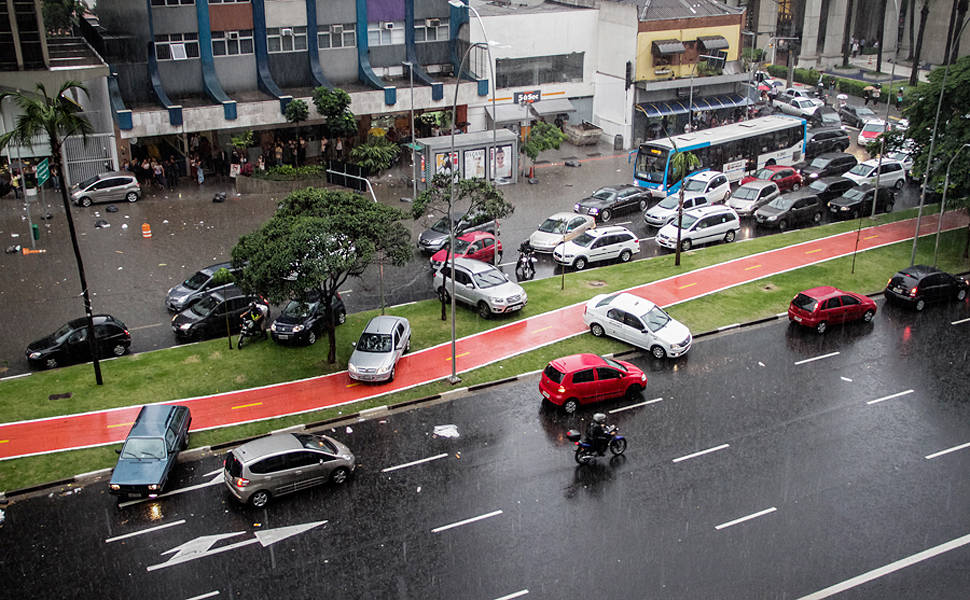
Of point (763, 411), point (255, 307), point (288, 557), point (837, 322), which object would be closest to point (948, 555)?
point (763, 411)

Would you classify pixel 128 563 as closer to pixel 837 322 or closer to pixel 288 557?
pixel 288 557

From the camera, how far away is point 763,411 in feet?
86.9

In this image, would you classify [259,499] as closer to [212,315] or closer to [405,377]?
[405,377]

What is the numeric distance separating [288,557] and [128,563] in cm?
353

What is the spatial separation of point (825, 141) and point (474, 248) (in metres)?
29.1

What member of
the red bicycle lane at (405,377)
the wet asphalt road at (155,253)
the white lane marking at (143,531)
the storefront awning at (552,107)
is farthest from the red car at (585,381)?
the storefront awning at (552,107)

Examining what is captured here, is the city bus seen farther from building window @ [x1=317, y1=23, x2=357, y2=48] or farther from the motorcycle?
the motorcycle

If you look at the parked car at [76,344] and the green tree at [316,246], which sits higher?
the green tree at [316,246]

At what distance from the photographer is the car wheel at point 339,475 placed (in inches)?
894

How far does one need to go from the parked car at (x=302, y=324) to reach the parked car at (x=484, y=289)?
441 centimetres

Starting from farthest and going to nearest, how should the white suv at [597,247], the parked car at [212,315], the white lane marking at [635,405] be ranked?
the white suv at [597,247], the parked car at [212,315], the white lane marking at [635,405]

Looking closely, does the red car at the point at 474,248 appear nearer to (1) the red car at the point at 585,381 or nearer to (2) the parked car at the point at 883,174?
(1) the red car at the point at 585,381

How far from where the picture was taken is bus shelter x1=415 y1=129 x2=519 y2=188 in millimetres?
45719

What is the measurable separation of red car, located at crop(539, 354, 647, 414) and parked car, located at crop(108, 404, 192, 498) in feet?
34.1
